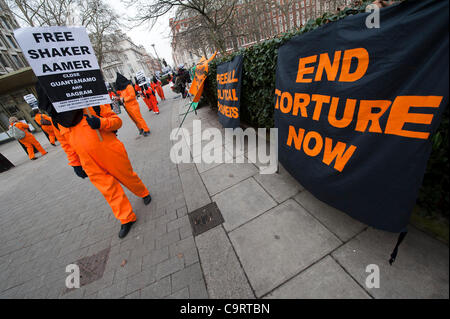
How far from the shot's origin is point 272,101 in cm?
305

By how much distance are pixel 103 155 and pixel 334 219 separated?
3.05 meters

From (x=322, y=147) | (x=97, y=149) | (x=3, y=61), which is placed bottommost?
(x=322, y=147)

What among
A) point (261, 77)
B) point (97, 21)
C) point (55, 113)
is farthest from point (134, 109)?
point (97, 21)

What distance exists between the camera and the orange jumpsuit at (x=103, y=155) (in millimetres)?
2348

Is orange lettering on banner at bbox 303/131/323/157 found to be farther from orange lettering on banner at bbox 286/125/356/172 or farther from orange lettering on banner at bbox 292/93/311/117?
orange lettering on banner at bbox 292/93/311/117

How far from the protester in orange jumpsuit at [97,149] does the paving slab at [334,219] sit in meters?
2.57

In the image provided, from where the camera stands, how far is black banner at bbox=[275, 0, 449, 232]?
3.76ft

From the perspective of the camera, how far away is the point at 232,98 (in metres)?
3.90

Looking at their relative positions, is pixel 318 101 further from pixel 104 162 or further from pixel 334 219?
pixel 104 162

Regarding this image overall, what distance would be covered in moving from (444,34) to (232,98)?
3117mm

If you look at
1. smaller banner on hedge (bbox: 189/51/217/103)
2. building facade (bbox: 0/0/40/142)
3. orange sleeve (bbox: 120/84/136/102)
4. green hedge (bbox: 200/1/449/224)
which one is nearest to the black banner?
green hedge (bbox: 200/1/449/224)

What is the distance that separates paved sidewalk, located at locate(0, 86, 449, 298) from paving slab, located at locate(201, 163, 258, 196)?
0.07 ft

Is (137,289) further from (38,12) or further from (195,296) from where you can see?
(38,12)
